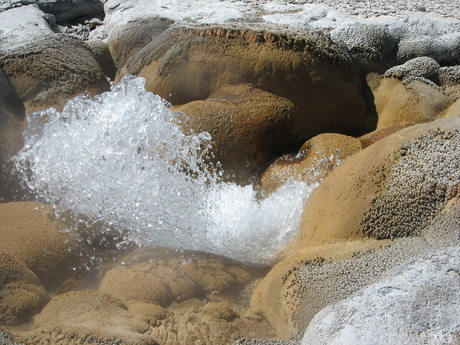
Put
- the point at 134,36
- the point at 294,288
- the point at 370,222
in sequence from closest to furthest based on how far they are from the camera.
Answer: the point at 294,288 < the point at 370,222 < the point at 134,36

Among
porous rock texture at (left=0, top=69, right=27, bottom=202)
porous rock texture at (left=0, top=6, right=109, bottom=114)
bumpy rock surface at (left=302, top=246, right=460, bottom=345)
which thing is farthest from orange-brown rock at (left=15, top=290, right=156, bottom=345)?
porous rock texture at (left=0, top=6, right=109, bottom=114)

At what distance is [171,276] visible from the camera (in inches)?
74.4

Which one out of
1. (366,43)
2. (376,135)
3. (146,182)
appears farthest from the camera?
(366,43)

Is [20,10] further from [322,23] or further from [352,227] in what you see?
[352,227]

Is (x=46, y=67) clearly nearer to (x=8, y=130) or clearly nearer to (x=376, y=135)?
(x=8, y=130)

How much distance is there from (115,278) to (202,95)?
1.25m

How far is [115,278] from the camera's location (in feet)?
6.19

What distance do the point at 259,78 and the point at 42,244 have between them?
138 cm

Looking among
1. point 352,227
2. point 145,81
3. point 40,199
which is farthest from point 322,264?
point 145,81

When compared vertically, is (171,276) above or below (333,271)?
below

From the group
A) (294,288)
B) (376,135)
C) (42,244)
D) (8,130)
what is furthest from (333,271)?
(8,130)

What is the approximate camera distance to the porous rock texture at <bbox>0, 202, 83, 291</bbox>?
189cm

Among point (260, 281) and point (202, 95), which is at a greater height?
point (202, 95)

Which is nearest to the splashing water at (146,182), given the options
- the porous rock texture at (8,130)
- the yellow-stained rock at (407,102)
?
the porous rock texture at (8,130)
